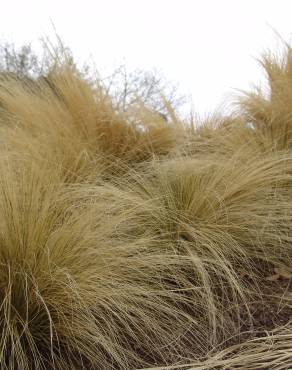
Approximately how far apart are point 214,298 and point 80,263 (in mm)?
623

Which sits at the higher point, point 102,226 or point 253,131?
point 253,131

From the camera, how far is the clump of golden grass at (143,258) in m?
1.41

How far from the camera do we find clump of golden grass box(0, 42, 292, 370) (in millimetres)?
1414

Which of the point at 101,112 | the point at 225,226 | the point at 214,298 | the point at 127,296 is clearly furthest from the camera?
the point at 101,112

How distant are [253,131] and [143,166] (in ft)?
2.90

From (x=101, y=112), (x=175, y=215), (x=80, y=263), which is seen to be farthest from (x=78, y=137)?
(x=80, y=263)

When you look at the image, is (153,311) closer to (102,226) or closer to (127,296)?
(127,296)

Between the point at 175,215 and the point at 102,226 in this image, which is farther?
the point at 175,215

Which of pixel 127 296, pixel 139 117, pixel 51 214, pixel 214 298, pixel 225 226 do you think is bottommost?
pixel 214 298

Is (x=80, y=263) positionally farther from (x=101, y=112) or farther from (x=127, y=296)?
(x=101, y=112)

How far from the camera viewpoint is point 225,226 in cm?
200

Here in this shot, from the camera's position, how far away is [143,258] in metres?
1.68

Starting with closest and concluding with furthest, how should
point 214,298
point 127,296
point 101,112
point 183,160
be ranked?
1. point 127,296
2. point 214,298
3. point 183,160
4. point 101,112

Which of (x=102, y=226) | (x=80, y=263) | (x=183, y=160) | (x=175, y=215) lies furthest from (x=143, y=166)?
(x=80, y=263)
